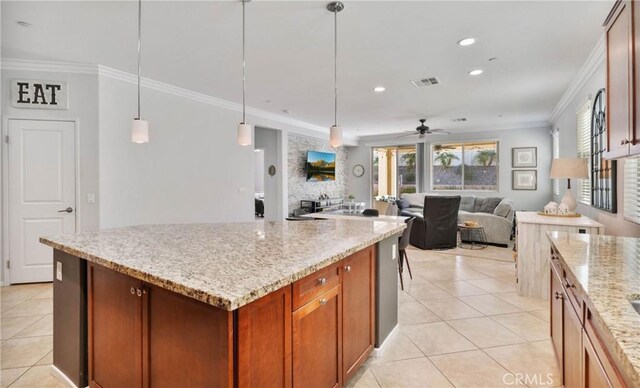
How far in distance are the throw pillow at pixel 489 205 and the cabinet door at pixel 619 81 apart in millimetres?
5748

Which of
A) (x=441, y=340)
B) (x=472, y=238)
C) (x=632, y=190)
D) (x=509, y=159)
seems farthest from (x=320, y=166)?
(x=632, y=190)

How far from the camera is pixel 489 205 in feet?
24.0

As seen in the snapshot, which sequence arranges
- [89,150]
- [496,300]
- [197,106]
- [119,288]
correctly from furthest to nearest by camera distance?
[197,106], [89,150], [496,300], [119,288]

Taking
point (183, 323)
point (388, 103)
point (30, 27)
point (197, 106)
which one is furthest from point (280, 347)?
point (388, 103)

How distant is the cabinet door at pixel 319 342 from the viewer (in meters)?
1.45

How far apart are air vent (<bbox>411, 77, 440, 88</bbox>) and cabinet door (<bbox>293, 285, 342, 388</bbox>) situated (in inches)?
141

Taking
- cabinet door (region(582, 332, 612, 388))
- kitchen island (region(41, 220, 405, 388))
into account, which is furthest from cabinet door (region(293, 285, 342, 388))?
cabinet door (region(582, 332, 612, 388))

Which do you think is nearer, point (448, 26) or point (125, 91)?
point (448, 26)

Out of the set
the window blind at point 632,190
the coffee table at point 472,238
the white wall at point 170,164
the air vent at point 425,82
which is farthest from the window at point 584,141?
the white wall at point 170,164

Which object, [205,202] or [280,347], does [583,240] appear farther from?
[205,202]

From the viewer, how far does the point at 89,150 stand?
3879 millimetres

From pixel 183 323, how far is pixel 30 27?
3.40 m

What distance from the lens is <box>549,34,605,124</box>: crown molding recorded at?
331cm

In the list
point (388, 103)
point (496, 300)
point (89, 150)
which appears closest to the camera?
point (496, 300)
